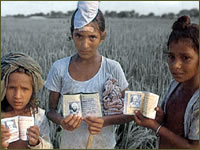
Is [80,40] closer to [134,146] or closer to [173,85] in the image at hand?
[173,85]

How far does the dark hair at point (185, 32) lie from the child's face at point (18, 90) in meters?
0.83

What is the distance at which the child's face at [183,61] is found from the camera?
160 centimetres

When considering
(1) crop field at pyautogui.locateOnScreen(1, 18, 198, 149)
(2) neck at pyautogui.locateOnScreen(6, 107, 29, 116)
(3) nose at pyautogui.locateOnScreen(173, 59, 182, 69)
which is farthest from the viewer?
(1) crop field at pyautogui.locateOnScreen(1, 18, 198, 149)

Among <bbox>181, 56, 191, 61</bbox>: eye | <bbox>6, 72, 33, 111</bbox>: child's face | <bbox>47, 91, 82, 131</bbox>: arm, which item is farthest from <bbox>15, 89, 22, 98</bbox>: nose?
<bbox>181, 56, 191, 61</bbox>: eye

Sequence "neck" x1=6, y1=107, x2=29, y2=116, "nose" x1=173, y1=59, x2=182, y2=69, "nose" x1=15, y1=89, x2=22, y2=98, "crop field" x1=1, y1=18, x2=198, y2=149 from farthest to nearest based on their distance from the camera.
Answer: "crop field" x1=1, y1=18, x2=198, y2=149, "neck" x1=6, y1=107, x2=29, y2=116, "nose" x1=15, y1=89, x2=22, y2=98, "nose" x1=173, y1=59, x2=182, y2=69

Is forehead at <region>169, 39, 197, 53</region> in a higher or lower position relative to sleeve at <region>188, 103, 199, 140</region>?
higher

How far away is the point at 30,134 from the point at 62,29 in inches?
145

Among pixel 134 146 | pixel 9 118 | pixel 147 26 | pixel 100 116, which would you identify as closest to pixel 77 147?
pixel 100 116

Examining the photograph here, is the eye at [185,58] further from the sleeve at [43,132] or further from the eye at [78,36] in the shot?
the sleeve at [43,132]

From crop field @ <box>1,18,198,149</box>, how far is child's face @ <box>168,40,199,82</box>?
4.34 feet

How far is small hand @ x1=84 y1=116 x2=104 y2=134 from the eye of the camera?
5.75ft

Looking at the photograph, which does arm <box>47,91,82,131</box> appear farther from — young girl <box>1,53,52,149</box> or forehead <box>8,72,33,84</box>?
forehead <box>8,72,33,84</box>

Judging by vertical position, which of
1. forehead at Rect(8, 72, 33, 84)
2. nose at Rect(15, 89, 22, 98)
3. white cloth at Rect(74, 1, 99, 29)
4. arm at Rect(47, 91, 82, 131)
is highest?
white cloth at Rect(74, 1, 99, 29)

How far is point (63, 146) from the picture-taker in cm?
195
